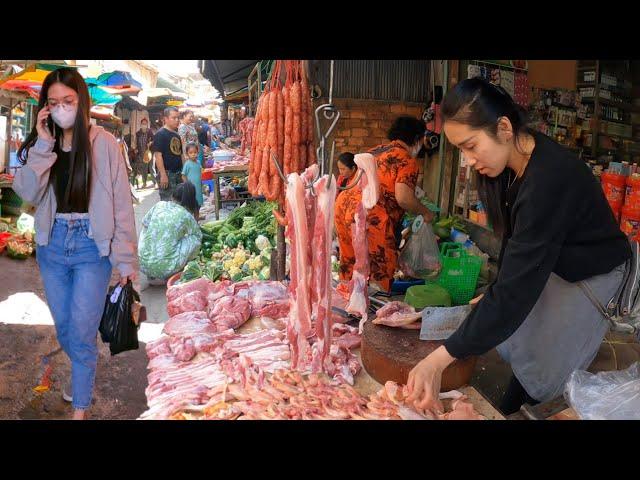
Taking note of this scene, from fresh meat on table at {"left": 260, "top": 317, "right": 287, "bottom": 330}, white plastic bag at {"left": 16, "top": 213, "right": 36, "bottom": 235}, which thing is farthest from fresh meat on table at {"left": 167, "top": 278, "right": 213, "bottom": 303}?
white plastic bag at {"left": 16, "top": 213, "right": 36, "bottom": 235}

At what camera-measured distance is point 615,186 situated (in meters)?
5.65

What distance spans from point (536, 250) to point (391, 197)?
117 inches

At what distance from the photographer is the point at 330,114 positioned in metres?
2.88

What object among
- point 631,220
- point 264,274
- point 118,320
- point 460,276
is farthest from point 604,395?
point 264,274

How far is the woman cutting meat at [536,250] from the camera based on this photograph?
1906mm

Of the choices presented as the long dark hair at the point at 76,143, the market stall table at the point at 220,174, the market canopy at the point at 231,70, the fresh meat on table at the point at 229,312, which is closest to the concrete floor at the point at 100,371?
the fresh meat on table at the point at 229,312

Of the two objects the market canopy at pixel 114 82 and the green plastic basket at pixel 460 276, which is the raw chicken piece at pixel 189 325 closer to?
the green plastic basket at pixel 460 276

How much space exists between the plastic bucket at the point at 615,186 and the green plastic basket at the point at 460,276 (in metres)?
1.94

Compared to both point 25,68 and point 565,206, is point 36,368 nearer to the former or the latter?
point 565,206

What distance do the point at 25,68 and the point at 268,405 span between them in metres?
8.27

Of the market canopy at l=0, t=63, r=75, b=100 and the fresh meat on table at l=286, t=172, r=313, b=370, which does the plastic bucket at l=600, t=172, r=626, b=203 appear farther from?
the market canopy at l=0, t=63, r=75, b=100

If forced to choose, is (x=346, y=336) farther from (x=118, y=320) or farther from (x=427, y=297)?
(x=118, y=320)

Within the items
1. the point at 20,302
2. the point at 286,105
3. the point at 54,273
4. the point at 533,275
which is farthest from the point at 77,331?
the point at 20,302

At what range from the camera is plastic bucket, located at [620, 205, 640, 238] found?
17.5 ft
